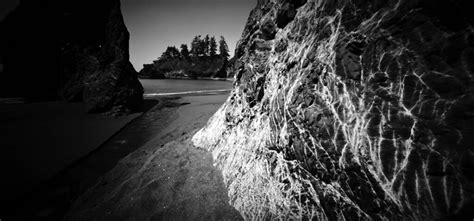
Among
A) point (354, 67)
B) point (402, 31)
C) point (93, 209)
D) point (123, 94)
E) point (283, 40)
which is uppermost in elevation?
point (283, 40)

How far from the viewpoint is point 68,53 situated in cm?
1488

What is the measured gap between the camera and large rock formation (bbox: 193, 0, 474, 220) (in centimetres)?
149

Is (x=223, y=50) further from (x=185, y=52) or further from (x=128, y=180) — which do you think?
(x=128, y=180)

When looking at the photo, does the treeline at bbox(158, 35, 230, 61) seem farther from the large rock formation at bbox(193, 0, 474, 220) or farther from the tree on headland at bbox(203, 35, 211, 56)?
the large rock formation at bbox(193, 0, 474, 220)

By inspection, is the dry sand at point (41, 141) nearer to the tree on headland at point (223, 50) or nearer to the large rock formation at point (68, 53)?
the large rock formation at point (68, 53)

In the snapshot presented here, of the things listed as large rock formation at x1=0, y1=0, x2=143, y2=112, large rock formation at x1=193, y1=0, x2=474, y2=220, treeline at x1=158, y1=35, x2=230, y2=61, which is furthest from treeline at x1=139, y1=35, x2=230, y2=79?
large rock formation at x1=193, y1=0, x2=474, y2=220

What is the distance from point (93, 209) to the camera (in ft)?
10.4

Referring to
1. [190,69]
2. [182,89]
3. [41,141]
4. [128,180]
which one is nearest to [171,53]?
[190,69]

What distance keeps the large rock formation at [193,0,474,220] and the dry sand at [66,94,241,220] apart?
1.63 ft

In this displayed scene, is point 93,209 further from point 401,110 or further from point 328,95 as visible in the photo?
point 401,110

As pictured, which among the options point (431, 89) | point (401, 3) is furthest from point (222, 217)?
point (401, 3)

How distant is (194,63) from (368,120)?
197 feet

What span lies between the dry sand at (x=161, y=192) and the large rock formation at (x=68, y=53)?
7439 millimetres

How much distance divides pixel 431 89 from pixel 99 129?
985 centimetres
